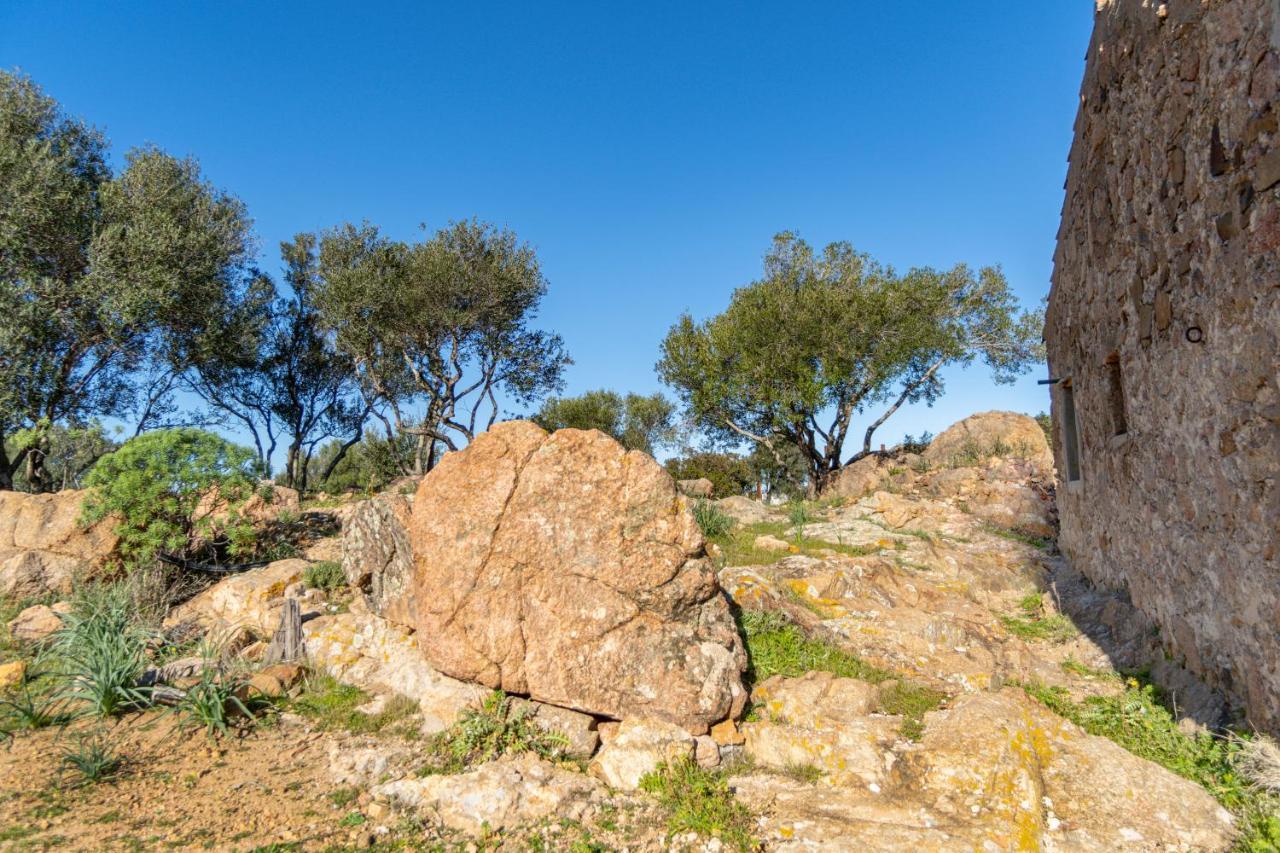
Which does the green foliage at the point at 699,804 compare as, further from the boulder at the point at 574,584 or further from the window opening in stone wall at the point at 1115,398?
the window opening in stone wall at the point at 1115,398

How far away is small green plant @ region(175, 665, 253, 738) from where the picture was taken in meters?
5.79

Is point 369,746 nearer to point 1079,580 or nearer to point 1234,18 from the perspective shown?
point 1234,18

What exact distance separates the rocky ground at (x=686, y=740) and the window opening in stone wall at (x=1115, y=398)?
75.2 inches

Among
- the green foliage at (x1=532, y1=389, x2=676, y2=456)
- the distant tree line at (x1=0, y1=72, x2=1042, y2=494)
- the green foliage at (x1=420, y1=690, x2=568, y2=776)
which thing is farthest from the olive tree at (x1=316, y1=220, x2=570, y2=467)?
the green foliage at (x1=420, y1=690, x2=568, y2=776)

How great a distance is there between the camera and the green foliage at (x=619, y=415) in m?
31.7

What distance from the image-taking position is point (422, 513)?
6543 mm

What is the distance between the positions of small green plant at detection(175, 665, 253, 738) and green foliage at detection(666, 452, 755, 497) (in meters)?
21.8

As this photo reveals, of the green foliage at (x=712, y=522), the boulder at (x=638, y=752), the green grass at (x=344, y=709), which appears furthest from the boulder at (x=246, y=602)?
the green foliage at (x=712, y=522)

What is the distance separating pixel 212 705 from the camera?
585 cm

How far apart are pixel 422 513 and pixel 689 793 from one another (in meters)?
3.61

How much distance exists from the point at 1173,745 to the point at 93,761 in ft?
27.0

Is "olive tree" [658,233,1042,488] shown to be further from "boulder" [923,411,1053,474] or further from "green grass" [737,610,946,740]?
"green grass" [737,610,946,740]

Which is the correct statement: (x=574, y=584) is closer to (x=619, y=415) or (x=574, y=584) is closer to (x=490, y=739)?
(x=490, y=739)

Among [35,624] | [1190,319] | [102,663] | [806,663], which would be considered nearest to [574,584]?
[806,663]
